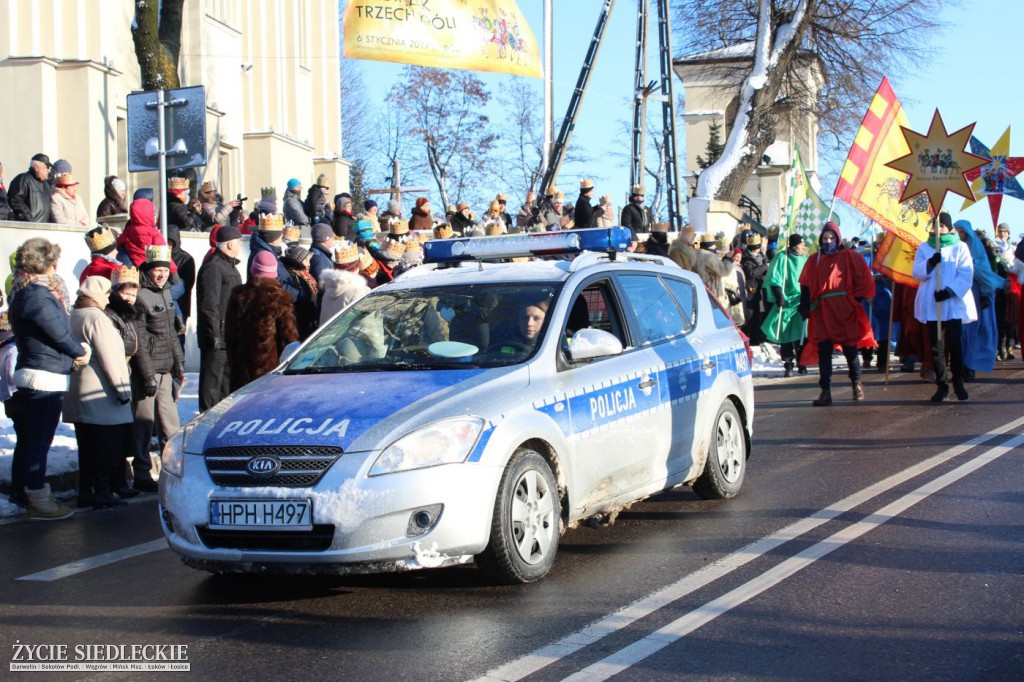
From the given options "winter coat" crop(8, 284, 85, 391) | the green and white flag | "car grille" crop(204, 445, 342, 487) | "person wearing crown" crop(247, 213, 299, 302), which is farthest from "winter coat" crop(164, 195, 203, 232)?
"car grille" crop(204, 445, 342, 487)

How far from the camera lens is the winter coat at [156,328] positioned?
992 cm

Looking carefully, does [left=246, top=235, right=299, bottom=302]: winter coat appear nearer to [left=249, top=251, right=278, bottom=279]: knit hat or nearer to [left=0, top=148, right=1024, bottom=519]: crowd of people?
[left=0, top=148, right=1024, bottom=519]: crowd of people

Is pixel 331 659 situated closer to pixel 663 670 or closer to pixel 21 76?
pixel 663 670

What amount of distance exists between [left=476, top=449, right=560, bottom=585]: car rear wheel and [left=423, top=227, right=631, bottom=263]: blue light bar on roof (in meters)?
2.00

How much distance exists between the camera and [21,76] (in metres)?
22.5

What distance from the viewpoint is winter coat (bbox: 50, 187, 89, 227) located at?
613 inches

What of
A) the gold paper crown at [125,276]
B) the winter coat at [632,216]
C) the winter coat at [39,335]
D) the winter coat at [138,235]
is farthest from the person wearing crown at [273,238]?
the winter coat at [632,216]

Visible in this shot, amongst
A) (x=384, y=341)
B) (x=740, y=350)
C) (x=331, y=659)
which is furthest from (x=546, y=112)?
(x=331, y=659)

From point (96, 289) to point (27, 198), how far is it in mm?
6458

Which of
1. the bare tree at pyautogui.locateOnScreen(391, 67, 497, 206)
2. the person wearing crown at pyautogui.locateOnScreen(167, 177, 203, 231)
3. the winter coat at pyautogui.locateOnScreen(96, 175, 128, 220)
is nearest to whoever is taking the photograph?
the winter coat at pyautogui.locateOnScreen(96, 175, 128, 220)

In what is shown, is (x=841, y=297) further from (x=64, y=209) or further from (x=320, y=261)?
(x=64, y=209)

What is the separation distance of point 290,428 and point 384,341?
131 cm

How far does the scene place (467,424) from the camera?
620 centimetres

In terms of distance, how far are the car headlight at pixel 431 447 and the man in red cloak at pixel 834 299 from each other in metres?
9.25
